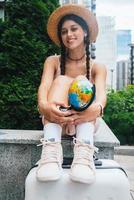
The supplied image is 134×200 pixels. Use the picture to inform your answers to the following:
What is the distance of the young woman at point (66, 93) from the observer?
9.97 feet

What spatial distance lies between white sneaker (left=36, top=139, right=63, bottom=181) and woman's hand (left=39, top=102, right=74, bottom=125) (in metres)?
0.18

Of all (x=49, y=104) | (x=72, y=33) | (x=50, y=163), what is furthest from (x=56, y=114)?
(x=72, y=33)

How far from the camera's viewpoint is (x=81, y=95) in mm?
3207

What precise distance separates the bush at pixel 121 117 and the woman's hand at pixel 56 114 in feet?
14.2

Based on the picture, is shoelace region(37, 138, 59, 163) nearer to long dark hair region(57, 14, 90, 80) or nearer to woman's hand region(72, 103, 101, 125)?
woman's hand region(72, 103, 101, 125)

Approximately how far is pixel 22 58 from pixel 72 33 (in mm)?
1966

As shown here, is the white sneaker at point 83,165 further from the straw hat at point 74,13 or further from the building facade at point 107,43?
the building facade at point 107,43

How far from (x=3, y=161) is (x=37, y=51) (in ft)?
6.63

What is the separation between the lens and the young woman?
3039 millimetres

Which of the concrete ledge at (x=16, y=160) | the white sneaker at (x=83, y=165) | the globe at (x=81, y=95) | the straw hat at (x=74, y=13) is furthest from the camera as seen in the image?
the concrete ledge at (x=16, y=160)

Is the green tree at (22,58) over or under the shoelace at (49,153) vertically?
over

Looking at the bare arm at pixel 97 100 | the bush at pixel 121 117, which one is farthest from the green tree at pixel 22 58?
the bush at pixel 121 117

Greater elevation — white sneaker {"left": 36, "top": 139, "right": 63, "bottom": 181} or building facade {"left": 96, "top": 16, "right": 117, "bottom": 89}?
building facade {"left": 96, "top": 16, "right": 117, "bottom": 89}

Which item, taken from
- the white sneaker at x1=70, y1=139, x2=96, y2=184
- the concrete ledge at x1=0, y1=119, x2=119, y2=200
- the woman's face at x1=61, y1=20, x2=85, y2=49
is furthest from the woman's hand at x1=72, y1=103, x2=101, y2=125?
the woman's face at x1=61, y1=20, x2=85, y2=49
